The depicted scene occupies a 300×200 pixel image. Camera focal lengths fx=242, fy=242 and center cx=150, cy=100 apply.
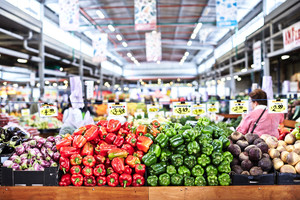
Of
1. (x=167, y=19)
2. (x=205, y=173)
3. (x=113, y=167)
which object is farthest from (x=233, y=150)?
(x=167, y=19)

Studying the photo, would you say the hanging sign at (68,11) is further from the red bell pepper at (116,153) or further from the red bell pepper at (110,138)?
the red bell pepper at (116,153)

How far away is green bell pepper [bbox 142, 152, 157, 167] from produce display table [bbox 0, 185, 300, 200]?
0.23m

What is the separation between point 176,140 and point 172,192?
1.59 ft

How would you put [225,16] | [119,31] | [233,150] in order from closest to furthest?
[233,150]
[225,16]
[119,31]

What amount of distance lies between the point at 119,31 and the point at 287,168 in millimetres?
14598

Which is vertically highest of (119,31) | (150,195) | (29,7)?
(119,31)

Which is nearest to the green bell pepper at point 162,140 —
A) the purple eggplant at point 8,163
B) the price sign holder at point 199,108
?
the purple eggplant at point 8,163

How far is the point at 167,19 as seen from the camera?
13.8 meters

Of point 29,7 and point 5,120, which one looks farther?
point 29,7

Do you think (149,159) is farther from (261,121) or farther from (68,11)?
(68,11)

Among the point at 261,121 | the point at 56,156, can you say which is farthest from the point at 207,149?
the point at 261,121

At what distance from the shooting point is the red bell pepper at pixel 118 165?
2.30m

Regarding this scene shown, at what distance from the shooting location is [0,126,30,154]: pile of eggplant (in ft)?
9.13

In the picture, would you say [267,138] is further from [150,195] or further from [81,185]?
[81,185]
